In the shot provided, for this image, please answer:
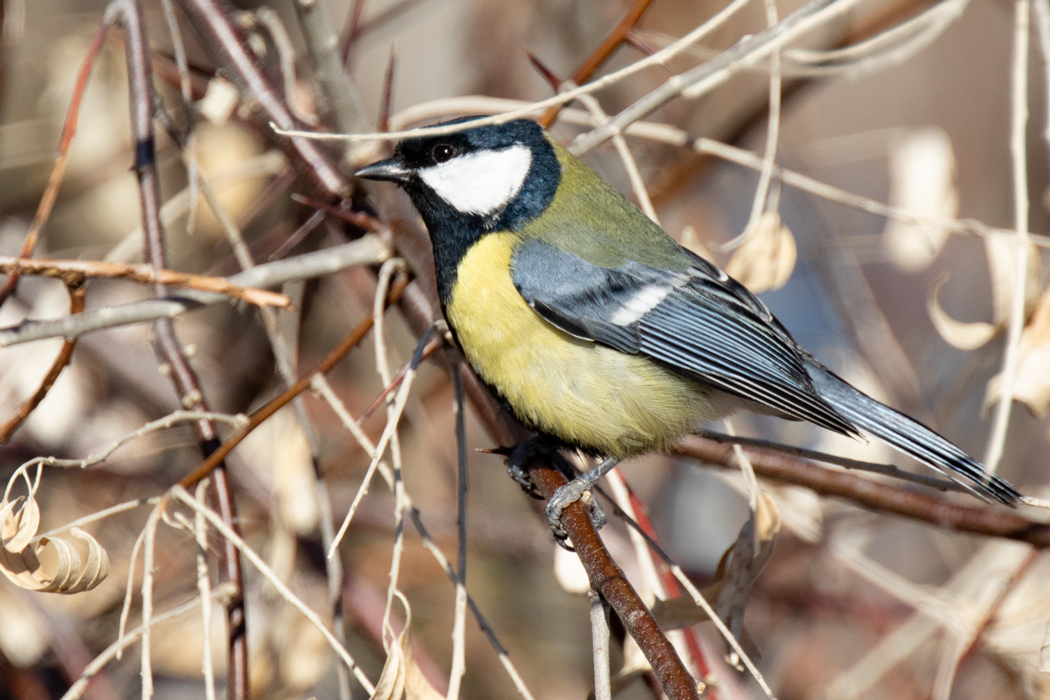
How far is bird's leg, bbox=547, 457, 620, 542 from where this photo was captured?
6.51 feet

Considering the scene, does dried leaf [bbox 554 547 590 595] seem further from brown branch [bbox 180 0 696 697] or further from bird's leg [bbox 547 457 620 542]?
brown branch [bbox 180 0 696 697]

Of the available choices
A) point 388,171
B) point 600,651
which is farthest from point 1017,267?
point 388,171

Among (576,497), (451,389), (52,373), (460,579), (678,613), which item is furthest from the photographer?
(451,389)

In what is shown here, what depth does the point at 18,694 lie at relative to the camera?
8.68 ft

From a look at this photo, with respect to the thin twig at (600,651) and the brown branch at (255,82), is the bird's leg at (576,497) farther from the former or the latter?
the brown branch at (255,82)

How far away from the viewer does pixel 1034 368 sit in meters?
2.04

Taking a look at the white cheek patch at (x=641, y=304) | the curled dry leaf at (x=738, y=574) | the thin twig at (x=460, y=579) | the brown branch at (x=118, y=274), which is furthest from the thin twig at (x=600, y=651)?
the white cheek patch at (x=641, y=304)

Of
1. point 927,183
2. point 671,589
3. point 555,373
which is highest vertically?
point 927,183

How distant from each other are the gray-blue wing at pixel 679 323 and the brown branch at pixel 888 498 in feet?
0.41

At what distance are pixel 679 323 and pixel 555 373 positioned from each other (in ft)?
1.32

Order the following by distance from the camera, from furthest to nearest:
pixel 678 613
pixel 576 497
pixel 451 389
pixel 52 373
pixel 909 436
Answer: pixel 451 389, pixel 909 436, pixel 576 497, pixel 678 613, pixel 52 373

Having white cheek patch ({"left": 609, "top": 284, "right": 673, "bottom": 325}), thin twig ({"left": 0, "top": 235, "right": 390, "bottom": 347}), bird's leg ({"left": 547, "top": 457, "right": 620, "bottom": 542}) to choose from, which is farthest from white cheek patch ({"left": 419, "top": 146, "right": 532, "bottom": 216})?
bird's leg ({"left": 547, "top": 457, "right": 620, "bottom": 542})

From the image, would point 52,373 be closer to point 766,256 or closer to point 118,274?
point 118,274

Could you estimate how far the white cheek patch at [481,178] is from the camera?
2338mm
